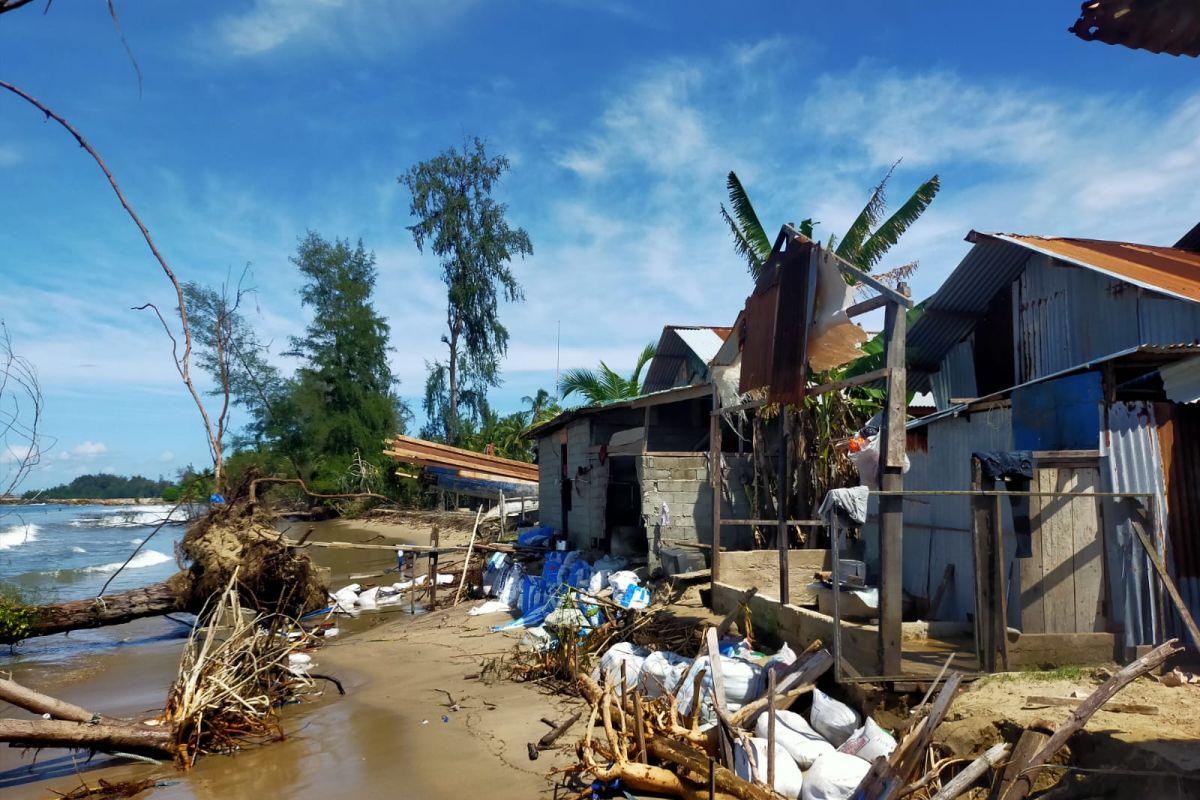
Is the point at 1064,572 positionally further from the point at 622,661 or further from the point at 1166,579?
the point at 622,661

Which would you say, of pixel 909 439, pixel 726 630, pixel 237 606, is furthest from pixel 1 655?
pixel 909 439


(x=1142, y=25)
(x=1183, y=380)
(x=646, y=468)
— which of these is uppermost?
(x=1142, y=25)

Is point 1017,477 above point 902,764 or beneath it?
above

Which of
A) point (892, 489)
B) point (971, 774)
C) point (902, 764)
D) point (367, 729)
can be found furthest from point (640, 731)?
point (367, 729)

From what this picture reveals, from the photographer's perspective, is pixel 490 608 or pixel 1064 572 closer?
pixel 1064 572

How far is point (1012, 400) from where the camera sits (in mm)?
8086

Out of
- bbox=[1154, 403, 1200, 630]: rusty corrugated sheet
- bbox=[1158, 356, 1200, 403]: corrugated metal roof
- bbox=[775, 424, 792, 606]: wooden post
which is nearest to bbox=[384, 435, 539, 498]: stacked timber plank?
bbox=[775, 424, 792, 606]: wooden post

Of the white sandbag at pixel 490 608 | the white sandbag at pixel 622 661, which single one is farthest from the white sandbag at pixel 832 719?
the white sandbag at pixel 490 608

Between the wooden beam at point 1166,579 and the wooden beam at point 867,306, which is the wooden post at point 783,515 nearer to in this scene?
the wooden beam at point 867,306

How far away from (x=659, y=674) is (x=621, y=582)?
4720mm

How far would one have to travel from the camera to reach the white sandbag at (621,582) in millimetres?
12031

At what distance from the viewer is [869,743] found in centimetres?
561

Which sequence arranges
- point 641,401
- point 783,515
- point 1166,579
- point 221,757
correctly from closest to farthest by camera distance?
point 1166,579 → point 221,757 → point 783,515 → point 641,401

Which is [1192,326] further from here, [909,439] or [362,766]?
[362,766]
